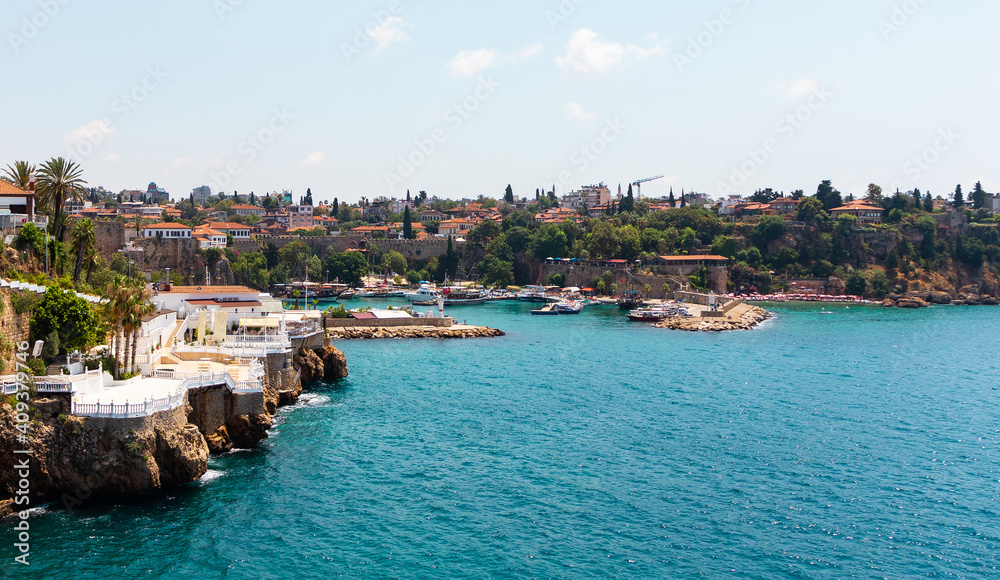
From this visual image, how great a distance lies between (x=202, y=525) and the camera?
23359 millimetres

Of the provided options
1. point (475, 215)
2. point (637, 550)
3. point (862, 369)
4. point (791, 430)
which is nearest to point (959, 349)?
point (862, 369)

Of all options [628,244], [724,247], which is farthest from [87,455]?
[724,247]

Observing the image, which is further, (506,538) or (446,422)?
(446,422)

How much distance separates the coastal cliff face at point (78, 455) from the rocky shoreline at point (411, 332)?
43.4 meters

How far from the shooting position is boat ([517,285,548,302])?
112750 mm

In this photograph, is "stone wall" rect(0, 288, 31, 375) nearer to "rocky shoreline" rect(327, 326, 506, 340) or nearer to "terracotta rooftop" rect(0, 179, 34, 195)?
"terracotta rooftop" rect(0, 179, 34, 195)

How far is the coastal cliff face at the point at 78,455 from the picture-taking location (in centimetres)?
2361

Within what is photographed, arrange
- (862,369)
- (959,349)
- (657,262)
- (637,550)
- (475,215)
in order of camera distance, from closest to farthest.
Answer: (637,550), (862,369), (959,349), (657,262), (475,215)

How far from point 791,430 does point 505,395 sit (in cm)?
1481

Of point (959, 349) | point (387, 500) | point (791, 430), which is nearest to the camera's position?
point (387, 500)

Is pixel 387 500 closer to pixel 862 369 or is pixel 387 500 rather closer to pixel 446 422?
pixel 446 422

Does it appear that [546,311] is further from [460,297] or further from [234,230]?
[234,230]

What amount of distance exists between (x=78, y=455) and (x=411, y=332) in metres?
47.2

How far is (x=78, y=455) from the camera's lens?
78.3 feet
